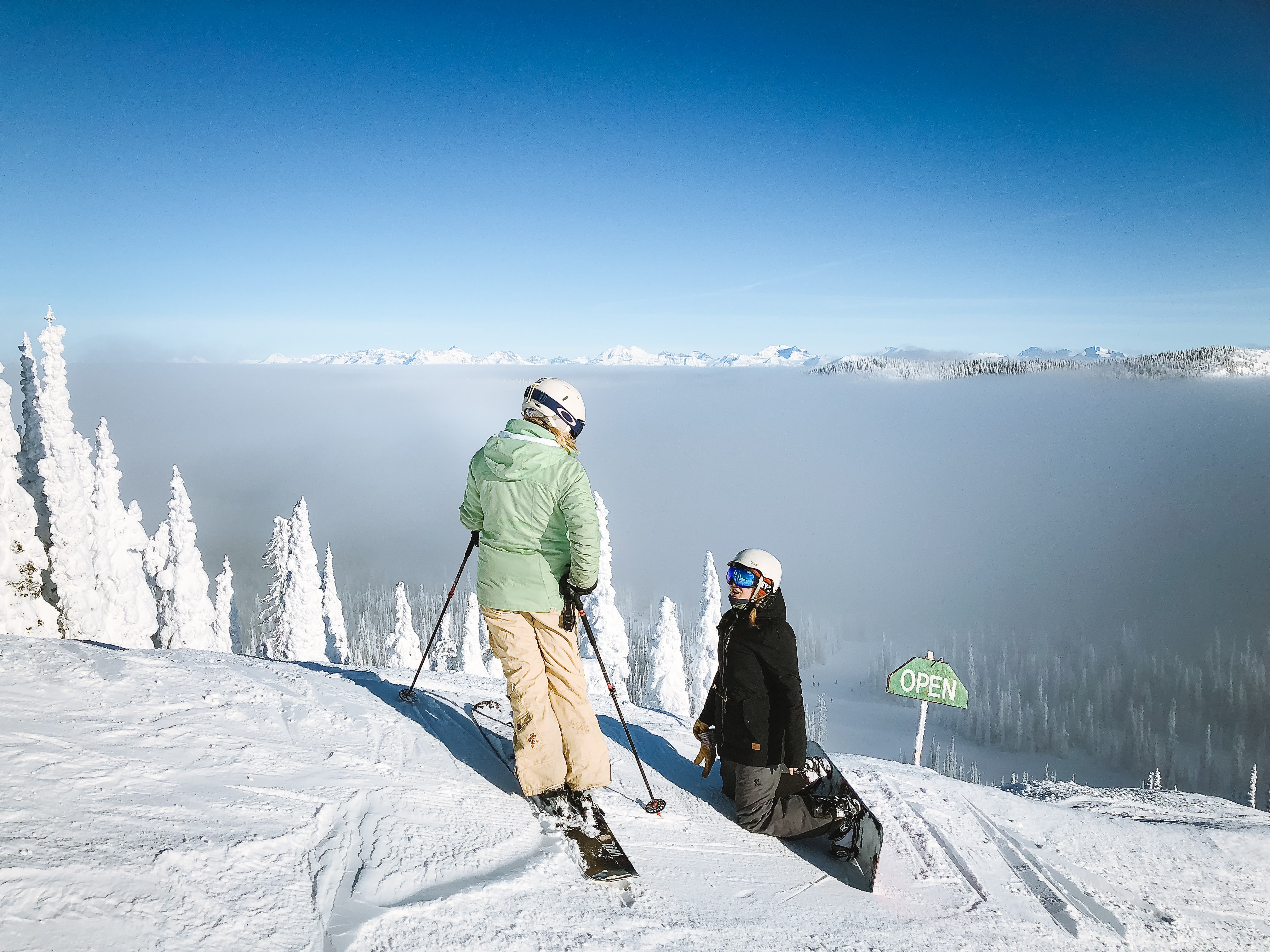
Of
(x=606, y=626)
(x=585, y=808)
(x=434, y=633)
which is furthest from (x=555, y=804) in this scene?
(x=606, y=626)

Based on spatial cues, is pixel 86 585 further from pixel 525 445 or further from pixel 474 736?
pixel 525 445

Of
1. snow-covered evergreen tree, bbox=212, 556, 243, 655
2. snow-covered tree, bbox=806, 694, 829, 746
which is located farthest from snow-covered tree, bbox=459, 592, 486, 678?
snow-covered tree, bbox=806, 694, 829, 746

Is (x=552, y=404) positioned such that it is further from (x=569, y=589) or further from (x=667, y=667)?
(x=667, y=667)

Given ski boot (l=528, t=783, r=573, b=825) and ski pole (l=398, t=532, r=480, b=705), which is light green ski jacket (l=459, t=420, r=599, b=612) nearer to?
ski pole (l=398, t=532, r=480, b=705)

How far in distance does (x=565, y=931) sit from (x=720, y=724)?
2.38 metres

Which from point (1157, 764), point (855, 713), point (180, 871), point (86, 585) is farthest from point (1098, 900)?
point (1157, 764)

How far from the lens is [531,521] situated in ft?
14.8

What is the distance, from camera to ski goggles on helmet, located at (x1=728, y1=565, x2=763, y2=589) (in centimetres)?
492

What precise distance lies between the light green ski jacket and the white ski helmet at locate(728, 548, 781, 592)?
1.17 meters

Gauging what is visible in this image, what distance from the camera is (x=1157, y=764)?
10931 centimetres

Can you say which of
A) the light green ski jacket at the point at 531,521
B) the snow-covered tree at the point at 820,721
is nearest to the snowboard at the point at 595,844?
the light green ski jacket at the point at 531,521

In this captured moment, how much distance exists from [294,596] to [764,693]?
30.7m

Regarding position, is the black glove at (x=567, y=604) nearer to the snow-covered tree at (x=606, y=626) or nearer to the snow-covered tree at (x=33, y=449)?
the snow-covered tree at (x=33, y=449)

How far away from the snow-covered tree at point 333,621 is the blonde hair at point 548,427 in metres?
40.4
